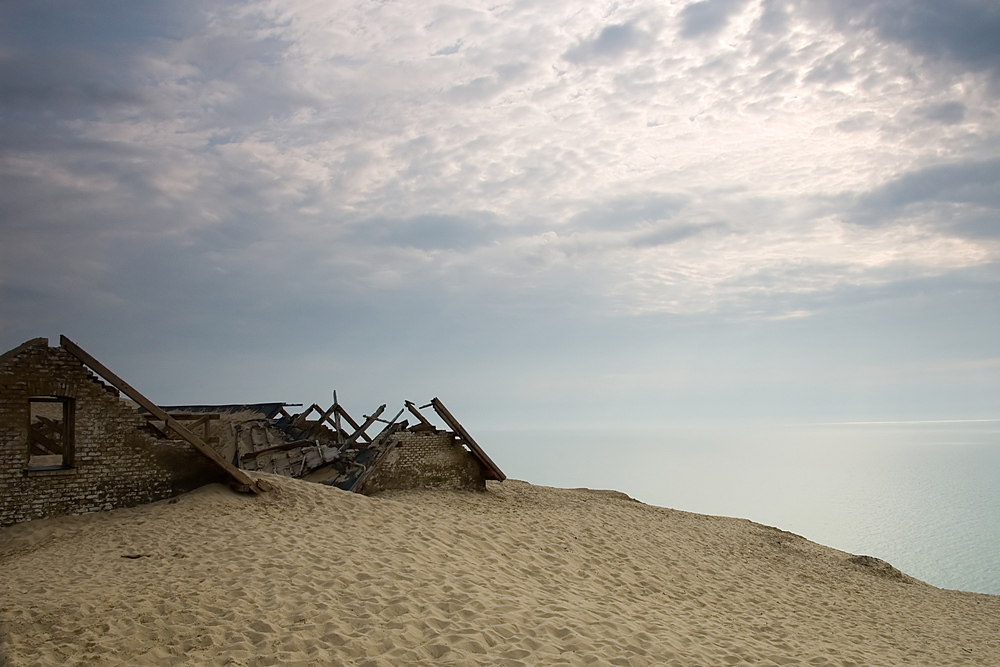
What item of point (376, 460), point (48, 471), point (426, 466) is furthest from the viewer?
point (426, 466)

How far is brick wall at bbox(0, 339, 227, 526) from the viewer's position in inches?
511

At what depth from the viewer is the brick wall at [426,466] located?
1969cm

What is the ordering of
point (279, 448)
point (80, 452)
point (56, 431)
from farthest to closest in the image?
point (279, 448) < point (56, 431) < point (80, 452)

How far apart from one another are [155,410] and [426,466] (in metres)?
8.56

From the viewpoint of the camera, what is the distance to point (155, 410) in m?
14.2

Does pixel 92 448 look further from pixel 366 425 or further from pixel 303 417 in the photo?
pixel 303 417

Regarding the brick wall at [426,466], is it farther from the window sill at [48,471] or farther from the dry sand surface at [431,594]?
the window sill at [48,471]

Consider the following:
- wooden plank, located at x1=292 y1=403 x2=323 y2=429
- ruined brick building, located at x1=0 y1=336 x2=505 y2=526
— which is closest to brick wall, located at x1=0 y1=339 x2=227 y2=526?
ruined brick building, located at x1=0 y1=336 x2=505 y2=526

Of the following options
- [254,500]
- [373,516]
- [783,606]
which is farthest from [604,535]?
[254,500]

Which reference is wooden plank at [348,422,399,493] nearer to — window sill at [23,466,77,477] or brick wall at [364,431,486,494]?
brick wall at [364,431,486,494]

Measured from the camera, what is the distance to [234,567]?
10.5 meters

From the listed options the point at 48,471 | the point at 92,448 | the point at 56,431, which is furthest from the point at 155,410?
the point at 56,431

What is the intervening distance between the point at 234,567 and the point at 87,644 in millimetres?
2792

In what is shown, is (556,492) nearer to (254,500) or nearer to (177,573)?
(254,500)
